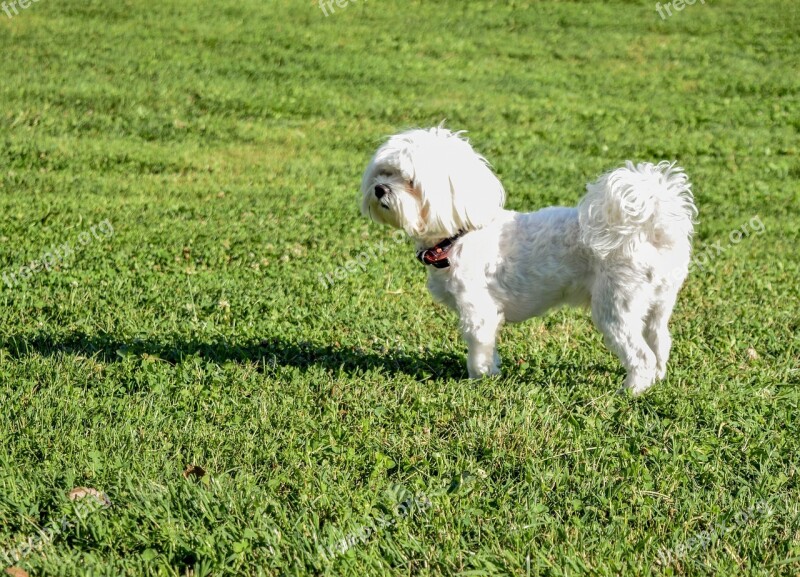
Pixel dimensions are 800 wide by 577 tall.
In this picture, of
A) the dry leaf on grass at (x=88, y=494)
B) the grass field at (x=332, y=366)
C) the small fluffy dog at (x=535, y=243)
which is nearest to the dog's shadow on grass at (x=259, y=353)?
the grass field at (x=332, y=366)

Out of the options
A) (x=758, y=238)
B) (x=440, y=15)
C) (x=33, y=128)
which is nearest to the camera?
(x=758, y=238)

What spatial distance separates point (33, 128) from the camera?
42.5ft

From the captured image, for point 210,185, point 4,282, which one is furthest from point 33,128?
point 4,282

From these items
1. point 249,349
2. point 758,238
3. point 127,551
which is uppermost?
point 127,551

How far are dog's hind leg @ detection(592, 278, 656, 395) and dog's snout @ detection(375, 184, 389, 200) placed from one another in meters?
1.38

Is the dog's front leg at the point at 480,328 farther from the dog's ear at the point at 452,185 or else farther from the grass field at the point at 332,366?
the dog's ear at the point at 452,185

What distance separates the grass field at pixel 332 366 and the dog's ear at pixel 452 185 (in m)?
1.00

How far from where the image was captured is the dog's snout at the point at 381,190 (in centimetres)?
524

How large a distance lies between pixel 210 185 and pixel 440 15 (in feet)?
38.1

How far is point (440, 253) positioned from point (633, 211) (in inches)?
46.2

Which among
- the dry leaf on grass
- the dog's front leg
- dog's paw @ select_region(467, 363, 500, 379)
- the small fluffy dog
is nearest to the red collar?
the small fluffy dog

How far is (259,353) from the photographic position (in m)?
6.00

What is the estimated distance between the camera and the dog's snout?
17.2 feet

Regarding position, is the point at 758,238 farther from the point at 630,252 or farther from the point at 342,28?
the point at 342,28
